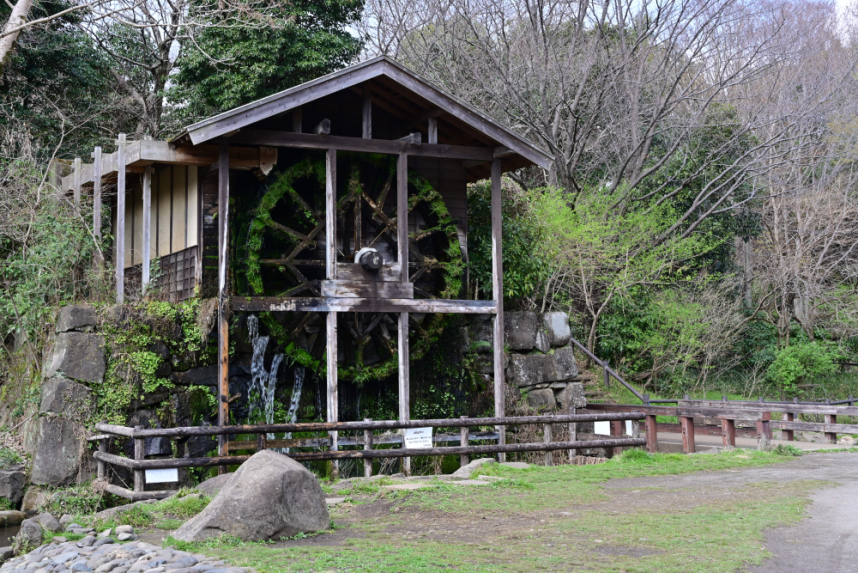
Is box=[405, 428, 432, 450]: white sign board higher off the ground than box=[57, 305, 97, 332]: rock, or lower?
lower

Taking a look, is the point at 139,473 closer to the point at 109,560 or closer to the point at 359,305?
the point at 109,560

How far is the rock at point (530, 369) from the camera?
1491cm

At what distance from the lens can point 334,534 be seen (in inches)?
276

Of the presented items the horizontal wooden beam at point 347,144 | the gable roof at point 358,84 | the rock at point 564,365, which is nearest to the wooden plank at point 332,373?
the horizontal wooden beam at point 347,144

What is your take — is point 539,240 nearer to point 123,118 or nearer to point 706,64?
point 706,64

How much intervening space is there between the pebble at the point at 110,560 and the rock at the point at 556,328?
981 cm

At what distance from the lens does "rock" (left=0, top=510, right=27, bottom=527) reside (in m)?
10.8

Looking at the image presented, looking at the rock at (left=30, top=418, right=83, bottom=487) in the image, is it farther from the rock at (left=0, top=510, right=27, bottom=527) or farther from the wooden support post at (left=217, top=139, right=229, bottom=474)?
the wooden support post at (left=217, top=139, right=229, bottom=474)

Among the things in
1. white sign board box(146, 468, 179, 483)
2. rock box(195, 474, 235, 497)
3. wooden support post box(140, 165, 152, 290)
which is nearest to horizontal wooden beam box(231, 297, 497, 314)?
wooden support post box(140, 165, 152, 290)

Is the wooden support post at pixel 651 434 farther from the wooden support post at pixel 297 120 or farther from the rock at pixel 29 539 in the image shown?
the rock at pixel 29 539

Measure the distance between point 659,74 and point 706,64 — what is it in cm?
164

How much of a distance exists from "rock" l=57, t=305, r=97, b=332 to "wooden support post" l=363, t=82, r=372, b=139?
4702 millimetres

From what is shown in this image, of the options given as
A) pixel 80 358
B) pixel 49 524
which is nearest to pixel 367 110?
pixel 80 358

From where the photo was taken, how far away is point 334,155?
12539 millimetres
